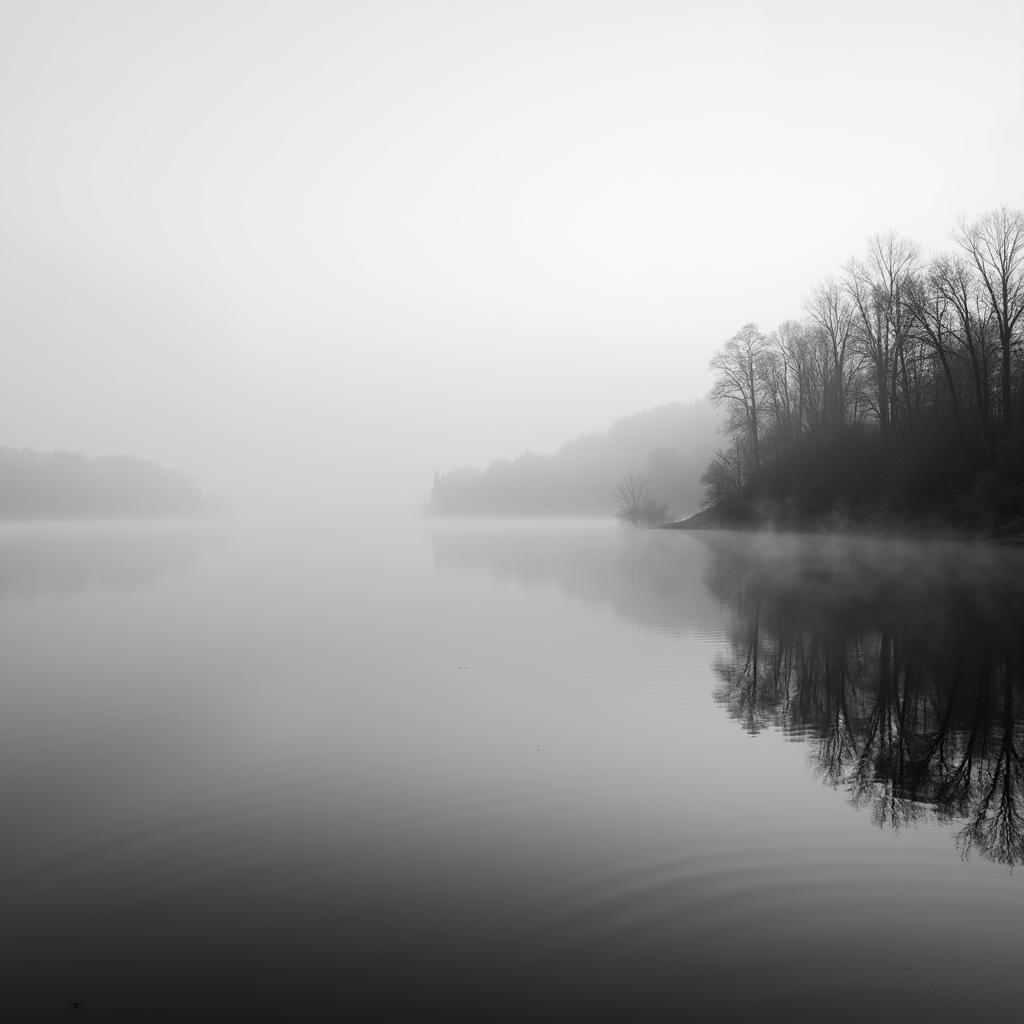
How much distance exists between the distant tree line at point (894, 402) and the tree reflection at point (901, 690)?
22.6 meters

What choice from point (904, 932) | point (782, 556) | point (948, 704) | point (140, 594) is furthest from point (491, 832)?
point (782, 556)

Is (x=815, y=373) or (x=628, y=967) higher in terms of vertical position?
(x=815, y=373)

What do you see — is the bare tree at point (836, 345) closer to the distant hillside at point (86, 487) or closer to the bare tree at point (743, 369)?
the bare tree at point (743, 369)

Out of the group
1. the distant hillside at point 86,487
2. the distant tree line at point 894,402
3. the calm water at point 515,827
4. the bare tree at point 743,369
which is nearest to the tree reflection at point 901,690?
the calm water at point 515,827

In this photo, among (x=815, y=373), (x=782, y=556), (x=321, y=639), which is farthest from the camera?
(x=815, y=373)

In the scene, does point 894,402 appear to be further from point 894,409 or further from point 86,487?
point 86,487

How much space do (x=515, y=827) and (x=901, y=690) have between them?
6.26m

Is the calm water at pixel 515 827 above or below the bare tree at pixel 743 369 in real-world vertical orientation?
below

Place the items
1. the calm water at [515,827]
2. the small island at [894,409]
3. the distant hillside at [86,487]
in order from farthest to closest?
the distant hillside at [86,487]
the small island at [894,409]
the calm water at [515,827]

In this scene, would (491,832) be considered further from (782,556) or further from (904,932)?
(782,556)

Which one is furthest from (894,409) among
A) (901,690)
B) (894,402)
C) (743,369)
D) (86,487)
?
(86,487)

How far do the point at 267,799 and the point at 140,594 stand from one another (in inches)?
668

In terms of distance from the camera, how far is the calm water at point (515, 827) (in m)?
3.75

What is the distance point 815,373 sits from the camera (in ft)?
221
